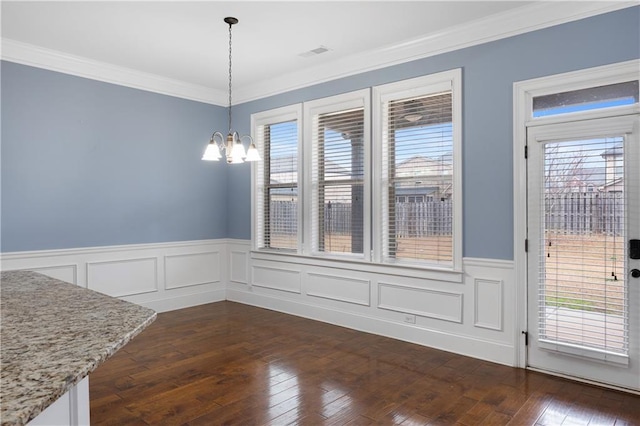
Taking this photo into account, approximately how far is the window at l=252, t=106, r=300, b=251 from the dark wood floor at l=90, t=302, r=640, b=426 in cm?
157

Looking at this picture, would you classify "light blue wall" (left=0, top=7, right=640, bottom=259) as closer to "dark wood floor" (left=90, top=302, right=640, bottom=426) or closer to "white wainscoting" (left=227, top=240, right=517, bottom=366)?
"white wainscoting" (left=227, top=240, right=517, bottom=366)

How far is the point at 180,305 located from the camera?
5680 mm

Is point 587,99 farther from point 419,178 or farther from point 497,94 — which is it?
point 419,178

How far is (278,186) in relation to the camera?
562 centimetres

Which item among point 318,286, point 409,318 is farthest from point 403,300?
A: point 318,286

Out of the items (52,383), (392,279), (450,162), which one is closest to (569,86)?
(450,162)

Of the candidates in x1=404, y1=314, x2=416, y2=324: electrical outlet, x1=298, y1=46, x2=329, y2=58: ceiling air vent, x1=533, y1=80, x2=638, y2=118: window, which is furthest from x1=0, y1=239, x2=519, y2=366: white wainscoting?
x1=298, y1=46, x2=329, y2=58: ceiling air vent

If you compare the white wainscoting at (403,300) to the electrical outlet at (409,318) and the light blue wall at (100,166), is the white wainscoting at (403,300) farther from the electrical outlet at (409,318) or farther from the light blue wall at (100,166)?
the light blue wall at (100,166)

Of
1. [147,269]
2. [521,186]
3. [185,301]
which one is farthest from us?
[185,301]

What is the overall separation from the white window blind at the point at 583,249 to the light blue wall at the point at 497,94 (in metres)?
0.33

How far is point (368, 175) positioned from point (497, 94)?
4.87ft

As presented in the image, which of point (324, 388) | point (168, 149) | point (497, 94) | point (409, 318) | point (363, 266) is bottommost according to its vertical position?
point (324, 388)

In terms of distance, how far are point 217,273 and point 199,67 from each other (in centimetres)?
281

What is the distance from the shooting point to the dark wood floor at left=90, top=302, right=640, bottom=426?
2.75m
